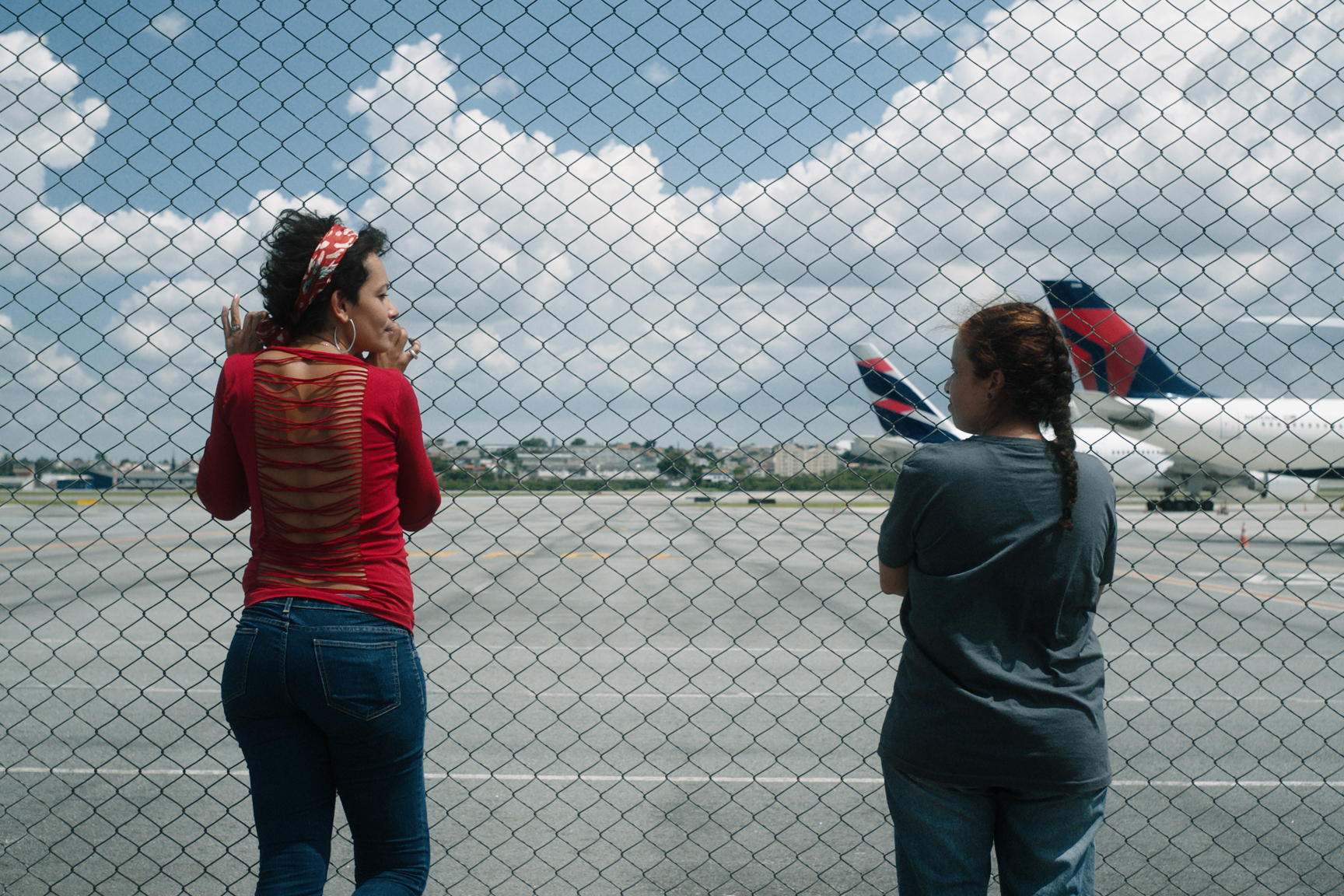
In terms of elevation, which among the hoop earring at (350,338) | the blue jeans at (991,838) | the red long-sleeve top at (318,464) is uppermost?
the hoop earring at (350,338)

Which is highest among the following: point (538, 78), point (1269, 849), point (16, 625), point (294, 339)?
point (538, 78)

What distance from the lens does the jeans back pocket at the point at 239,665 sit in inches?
70.5

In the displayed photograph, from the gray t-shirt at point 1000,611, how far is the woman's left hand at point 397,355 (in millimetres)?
1201

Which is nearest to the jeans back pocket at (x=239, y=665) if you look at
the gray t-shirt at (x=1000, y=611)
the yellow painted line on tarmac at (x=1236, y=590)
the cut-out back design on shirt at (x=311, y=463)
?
the cut-out back design on shirt at (x=311, y=463)

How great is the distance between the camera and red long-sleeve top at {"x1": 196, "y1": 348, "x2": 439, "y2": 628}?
1.82 m

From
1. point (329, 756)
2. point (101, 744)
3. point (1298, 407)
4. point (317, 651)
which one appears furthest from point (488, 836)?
point (1298, 407)

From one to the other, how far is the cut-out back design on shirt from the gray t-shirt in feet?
3.78

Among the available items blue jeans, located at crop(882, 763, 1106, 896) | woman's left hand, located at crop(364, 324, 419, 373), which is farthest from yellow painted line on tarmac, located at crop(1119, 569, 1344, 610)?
woman's left hand, located at crop(364, 324, 419, 373)

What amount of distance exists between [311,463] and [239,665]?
1.47 feet

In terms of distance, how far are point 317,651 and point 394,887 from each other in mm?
573

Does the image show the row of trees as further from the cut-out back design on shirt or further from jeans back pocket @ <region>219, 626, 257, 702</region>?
jeans back pocket @ <region>219, 626, 257, 702</region>

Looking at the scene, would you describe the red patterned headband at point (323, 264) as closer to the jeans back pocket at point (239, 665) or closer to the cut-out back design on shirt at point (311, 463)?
the cut-out back design on shirt at point (311, 463)

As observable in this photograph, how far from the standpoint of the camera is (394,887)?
1890 mm

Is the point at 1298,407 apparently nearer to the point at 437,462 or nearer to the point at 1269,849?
the point at 1269,849
